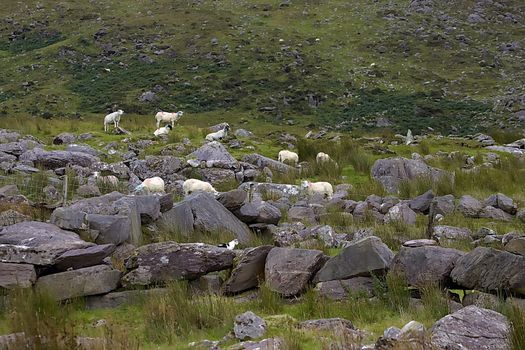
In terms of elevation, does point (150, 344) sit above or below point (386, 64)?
above

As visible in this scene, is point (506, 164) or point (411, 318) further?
point (506, 164)

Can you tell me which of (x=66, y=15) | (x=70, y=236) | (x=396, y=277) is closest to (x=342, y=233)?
(x=396, y=277)

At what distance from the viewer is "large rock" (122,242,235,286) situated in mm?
7562

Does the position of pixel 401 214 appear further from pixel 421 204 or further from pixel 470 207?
pixel 470 207

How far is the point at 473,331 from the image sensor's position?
16.8ft

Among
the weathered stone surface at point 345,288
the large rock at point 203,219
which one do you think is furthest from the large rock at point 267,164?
the weathered stone surface at point 345,288

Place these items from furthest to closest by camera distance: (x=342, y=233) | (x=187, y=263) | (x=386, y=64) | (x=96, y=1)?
(x=96, y=1), (x=386, y=64), (x=342, y=233), (x=187, y=263)

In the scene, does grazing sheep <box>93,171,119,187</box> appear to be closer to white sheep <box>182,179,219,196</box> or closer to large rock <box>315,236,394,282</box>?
white sheep <box>182,179,219,196</box>

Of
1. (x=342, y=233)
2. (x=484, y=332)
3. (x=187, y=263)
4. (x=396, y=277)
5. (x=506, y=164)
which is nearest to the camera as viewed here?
(x=484, y=332)

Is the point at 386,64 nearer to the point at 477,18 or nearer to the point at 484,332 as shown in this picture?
the point at 477,18

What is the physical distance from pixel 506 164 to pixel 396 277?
14.6m

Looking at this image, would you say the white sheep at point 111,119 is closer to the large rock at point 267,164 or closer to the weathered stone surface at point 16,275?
the large rock at point 267,164

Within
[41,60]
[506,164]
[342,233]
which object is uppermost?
[342,233]

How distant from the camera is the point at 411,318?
20.6 feet
